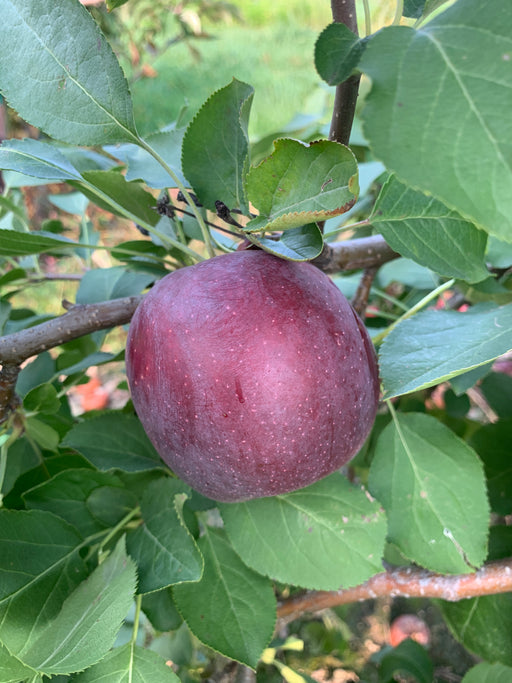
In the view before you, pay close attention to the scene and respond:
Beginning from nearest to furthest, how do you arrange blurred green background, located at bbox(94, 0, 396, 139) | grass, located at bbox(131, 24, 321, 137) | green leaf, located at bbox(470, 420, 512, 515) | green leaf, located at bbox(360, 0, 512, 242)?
1. green leaf, located at bbox(360, 0, 512, 242)
2. green leaf, located at bbox(470, 420, 512, 515)
3. blurred green background, located at bbox(94, 0, 396, 139)
4. grass, located at bbox(131, 24, 321, 137)

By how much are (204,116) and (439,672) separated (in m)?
0.97

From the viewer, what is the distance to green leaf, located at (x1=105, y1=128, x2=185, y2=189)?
0.54 m

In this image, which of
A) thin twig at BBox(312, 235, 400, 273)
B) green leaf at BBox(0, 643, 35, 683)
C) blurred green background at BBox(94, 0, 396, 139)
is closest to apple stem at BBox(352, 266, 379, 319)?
thin twig at BBox(312, 235, 400, 273)

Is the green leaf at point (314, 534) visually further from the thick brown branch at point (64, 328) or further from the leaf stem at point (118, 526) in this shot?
the thick brown branch at point (64, 328)

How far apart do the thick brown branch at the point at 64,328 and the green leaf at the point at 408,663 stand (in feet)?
2.00

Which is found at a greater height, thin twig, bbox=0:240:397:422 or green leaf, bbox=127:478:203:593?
thin twig, bbox=0:240:397:422

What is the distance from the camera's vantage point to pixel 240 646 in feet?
1.65

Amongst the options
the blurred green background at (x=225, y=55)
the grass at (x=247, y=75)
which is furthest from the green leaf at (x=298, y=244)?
the grass at (x=247, y=75)

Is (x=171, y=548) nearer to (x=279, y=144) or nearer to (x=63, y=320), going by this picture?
(x=63, y=320)

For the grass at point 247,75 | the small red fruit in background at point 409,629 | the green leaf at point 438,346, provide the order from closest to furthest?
1. the green leaf at point 438,346
2. the small red fruit in background at point 409,629
3. the grass at point 247,75

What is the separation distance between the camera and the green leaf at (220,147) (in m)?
0.44

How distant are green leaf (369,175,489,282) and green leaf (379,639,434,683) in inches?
23.3

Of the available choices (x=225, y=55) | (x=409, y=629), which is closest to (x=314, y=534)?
(x=409, y=629)

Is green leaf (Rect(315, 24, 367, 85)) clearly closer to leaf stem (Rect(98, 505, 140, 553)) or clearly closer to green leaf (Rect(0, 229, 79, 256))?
green leaf (Rect(0, 229, 79, 256))
